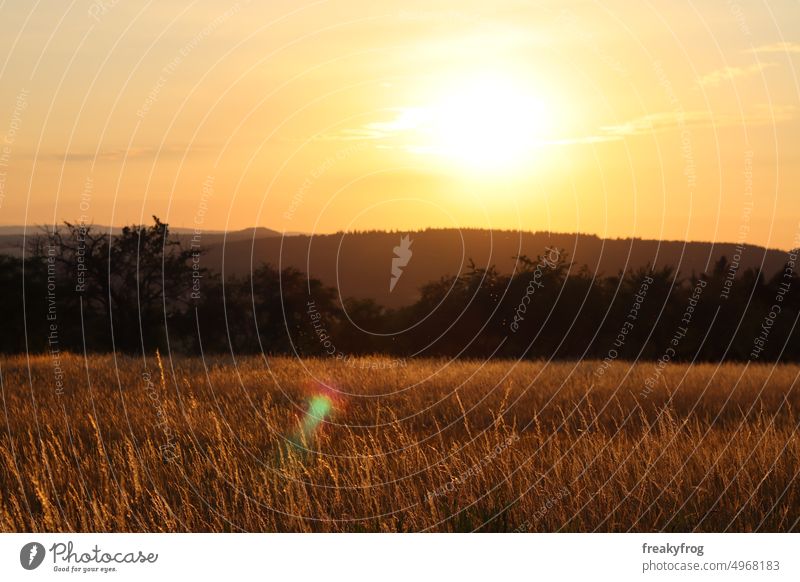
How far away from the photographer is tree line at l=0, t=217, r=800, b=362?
105ft

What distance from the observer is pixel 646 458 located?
28.0 ft

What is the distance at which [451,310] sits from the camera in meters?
33.9

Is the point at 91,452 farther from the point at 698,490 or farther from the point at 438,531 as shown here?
the point at 698,490

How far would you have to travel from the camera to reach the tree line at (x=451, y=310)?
32.1 meters

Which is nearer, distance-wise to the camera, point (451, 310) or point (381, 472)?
point (381, 472)

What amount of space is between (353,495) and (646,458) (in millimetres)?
2894

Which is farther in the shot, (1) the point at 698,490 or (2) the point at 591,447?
(2) the point at 591,447

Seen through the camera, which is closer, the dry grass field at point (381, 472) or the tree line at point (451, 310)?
the dry grass field at point (381, 472)

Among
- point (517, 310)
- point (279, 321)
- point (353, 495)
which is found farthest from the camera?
point (279, 321)

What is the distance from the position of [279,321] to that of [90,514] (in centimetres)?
2918

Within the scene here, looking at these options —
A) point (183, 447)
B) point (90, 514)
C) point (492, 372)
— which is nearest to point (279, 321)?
point (492, 372)

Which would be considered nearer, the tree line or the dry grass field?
the dry grass field

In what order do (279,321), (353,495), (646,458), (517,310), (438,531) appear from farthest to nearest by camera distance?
(279,321), (517,310), (646,458), (353,495), (438,531)
